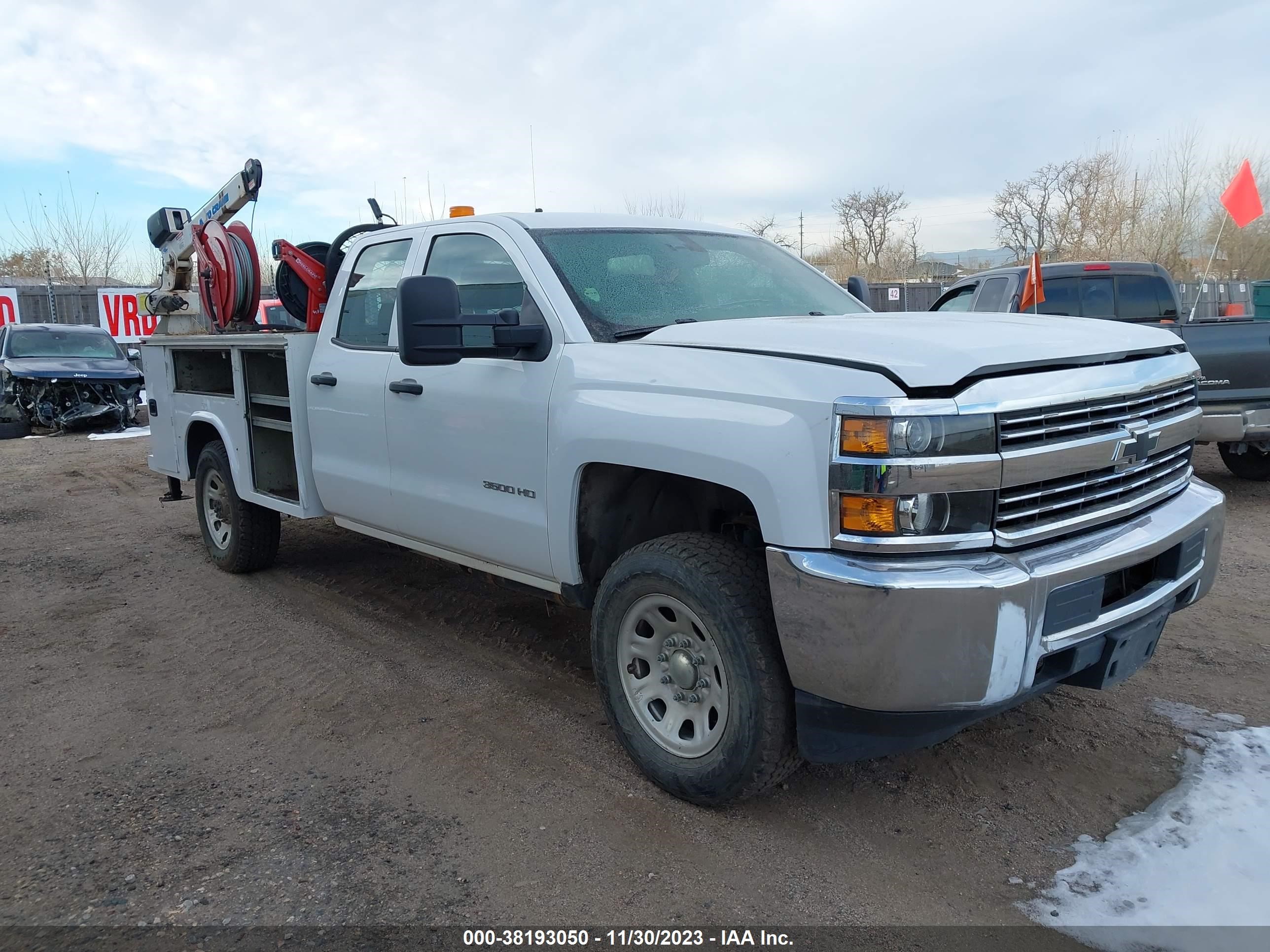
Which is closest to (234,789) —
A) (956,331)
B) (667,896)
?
(667,896)

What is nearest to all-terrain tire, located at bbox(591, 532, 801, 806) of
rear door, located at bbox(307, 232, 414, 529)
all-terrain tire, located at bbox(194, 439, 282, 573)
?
rear door, located at bbox(307, 232, 414, 529)

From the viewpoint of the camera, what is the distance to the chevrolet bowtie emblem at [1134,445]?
3.02 metres

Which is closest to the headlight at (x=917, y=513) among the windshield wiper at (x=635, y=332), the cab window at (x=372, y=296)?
the windshield wiper at (x=635, y=332)

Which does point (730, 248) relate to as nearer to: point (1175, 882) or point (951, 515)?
point (951, 515)

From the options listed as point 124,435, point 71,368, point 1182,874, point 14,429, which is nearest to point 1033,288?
point 1182,874

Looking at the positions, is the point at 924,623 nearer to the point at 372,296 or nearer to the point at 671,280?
the point at 671,280

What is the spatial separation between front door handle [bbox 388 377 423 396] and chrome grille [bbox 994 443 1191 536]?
2.58 m

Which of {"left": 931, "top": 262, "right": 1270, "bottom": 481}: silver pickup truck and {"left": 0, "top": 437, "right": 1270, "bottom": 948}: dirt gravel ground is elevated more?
{"left": 931, "top": 262, "right": 1270, "bottom": 481}: silver pickup truck

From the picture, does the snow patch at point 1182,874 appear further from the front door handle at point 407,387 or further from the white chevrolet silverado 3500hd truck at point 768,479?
the front door handle at point 407,387

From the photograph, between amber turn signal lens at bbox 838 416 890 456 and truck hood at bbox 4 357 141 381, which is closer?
amber turn signal lens at bbox 838 416 890 456

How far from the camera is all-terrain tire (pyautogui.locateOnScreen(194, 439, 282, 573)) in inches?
247

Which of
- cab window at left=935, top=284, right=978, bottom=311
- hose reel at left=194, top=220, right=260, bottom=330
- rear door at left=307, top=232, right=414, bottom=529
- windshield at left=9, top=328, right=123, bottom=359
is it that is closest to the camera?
rear door at left=307, top=232, right=414, bottom=529

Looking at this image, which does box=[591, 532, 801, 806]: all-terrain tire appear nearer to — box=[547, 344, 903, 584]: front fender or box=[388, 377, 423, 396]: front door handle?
box=[547, 344, 903, 584]: front fender

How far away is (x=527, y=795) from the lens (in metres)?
3.50
